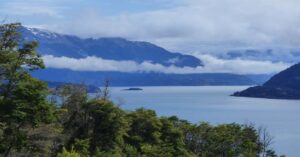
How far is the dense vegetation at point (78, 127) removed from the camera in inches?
1231

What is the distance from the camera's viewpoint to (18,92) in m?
31.3

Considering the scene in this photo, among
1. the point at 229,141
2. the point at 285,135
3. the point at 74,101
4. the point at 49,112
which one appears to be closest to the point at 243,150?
the point at 229,141

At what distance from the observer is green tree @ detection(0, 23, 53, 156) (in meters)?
30.9

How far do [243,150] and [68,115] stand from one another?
21.7 meters

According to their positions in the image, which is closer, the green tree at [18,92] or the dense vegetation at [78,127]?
the green tree at [18,92]

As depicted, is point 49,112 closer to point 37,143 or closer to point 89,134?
point 37,143

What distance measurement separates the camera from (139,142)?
2037 inches

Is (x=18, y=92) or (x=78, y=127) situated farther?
(x=78, y=127)

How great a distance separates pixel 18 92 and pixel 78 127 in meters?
16.0

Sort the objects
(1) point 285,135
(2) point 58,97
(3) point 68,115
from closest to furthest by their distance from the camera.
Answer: (3) point 68,115, (2) point 58,97, (1) point 285,135

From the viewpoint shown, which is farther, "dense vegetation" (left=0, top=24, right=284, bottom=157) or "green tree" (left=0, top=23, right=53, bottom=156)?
"dense vegetation" (left=0, top=24, right=284, bottom=157)

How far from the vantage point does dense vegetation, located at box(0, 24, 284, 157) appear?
31.3 m

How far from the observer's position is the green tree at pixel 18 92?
3086 centimetres

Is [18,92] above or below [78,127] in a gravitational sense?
above
